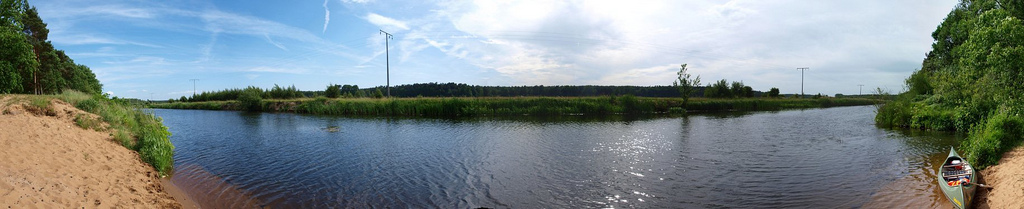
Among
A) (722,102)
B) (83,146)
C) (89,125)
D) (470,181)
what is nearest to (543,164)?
(470,181)

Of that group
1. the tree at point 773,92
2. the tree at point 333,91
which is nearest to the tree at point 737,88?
the tree at point 773,92

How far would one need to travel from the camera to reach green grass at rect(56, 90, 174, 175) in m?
12.5

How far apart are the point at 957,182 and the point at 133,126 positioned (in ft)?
77.6

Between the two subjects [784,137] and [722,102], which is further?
[722,102]

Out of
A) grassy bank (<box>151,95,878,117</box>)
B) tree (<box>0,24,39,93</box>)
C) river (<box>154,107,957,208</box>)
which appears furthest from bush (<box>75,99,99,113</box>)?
grassy bank (<box>151,95,878,117</box>)

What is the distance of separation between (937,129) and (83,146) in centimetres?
3623

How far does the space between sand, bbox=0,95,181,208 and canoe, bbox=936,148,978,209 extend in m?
15.5

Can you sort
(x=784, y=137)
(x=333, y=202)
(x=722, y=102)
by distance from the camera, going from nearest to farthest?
(x=333, y=202), (x=784, y=137), (x=722, y=102)

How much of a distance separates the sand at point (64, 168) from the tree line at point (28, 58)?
9415 millimetres

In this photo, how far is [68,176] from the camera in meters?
8.30

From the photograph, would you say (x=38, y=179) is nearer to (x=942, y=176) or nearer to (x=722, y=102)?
(x=942, y=176)

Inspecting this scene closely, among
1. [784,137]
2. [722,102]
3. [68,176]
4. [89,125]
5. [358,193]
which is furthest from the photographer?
[722,102]

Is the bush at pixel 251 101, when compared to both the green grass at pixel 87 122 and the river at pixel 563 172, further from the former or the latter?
the green grass at pixel 87 122

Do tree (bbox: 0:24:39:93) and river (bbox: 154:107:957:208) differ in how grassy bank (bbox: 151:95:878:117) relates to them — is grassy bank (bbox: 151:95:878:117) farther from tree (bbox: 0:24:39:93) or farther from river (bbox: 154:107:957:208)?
tree (bbox: 0:24:39:93)
